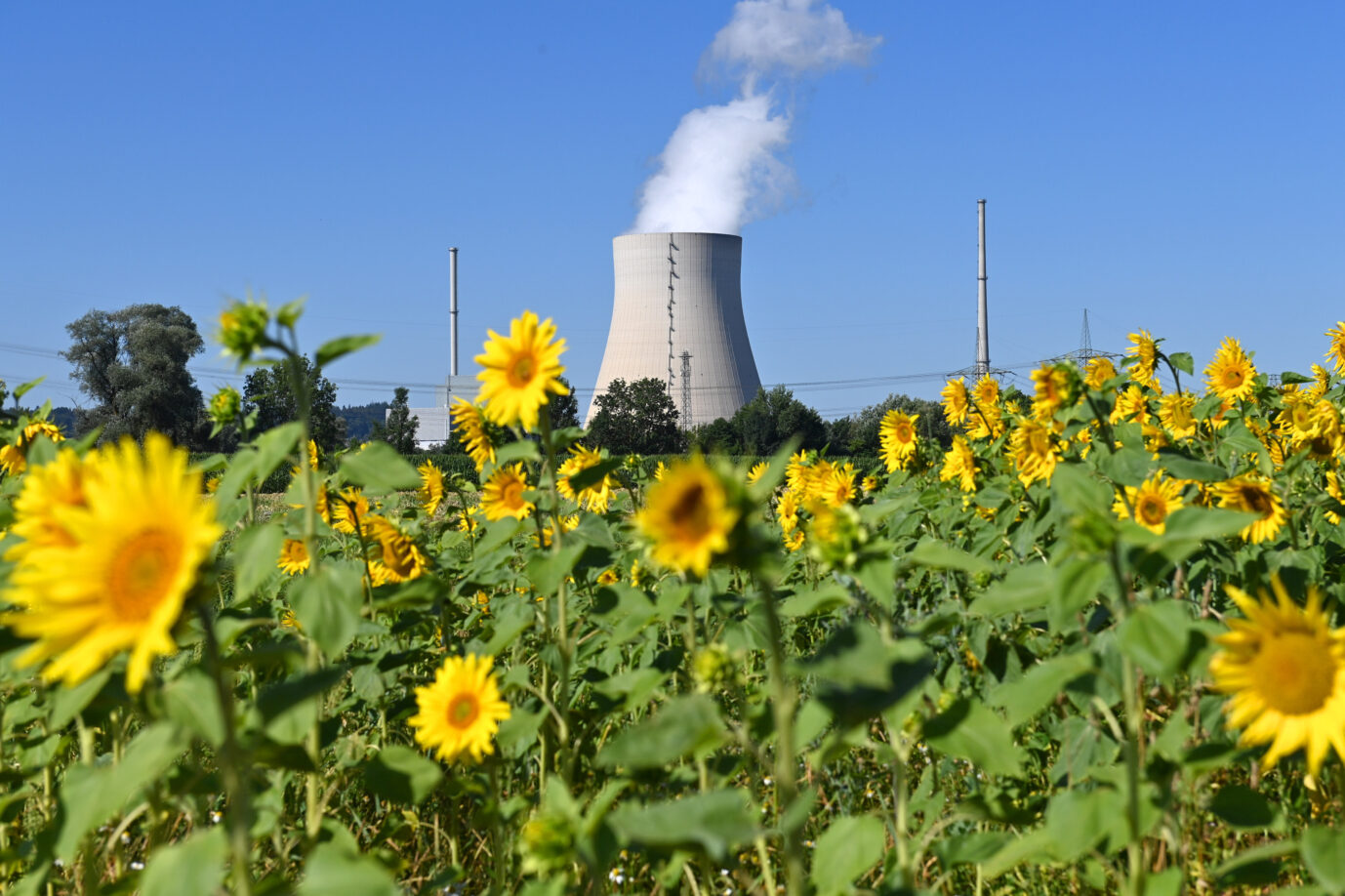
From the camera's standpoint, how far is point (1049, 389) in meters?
2.07

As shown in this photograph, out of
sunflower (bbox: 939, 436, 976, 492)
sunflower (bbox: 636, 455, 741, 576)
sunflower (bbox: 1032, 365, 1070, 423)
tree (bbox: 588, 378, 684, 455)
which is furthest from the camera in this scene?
tree (bbox: 588, 378, 684, 455)

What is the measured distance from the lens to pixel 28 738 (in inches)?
59.2

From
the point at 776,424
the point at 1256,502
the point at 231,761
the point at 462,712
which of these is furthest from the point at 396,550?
the point at 776,424

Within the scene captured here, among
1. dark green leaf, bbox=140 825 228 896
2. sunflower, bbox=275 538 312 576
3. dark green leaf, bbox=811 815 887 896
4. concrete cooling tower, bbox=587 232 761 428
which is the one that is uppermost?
concrete cooling tower, bbox=587 232 761 428

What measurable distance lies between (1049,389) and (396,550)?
1.28 metres

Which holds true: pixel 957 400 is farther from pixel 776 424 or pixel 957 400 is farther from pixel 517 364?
pixel 776 424

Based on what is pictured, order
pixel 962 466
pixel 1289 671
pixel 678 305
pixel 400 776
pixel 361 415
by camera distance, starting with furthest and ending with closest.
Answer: pixel 361 415, pixel 678 305, pixel 962 466, pixel 400 776, pixel 1289 671

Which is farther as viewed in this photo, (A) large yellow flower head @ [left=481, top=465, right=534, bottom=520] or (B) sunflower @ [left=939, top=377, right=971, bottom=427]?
(B) sunflower @ [left=939, top=377, right=971, bottom=427]

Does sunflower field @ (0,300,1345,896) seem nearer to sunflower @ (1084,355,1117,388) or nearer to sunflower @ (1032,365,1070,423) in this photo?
sunflower @ (1032,365,1070,423)

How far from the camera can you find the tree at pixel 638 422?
3519 centimetres

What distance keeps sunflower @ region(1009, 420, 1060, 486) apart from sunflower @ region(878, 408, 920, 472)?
90 centimetres

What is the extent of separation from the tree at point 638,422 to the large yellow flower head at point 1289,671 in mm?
33553

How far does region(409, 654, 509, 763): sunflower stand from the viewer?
4.70 feet

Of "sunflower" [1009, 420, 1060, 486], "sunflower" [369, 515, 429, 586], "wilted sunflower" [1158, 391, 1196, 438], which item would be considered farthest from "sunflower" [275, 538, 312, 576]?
"wilted sunflower" [1158, 391, 1196, 438]
